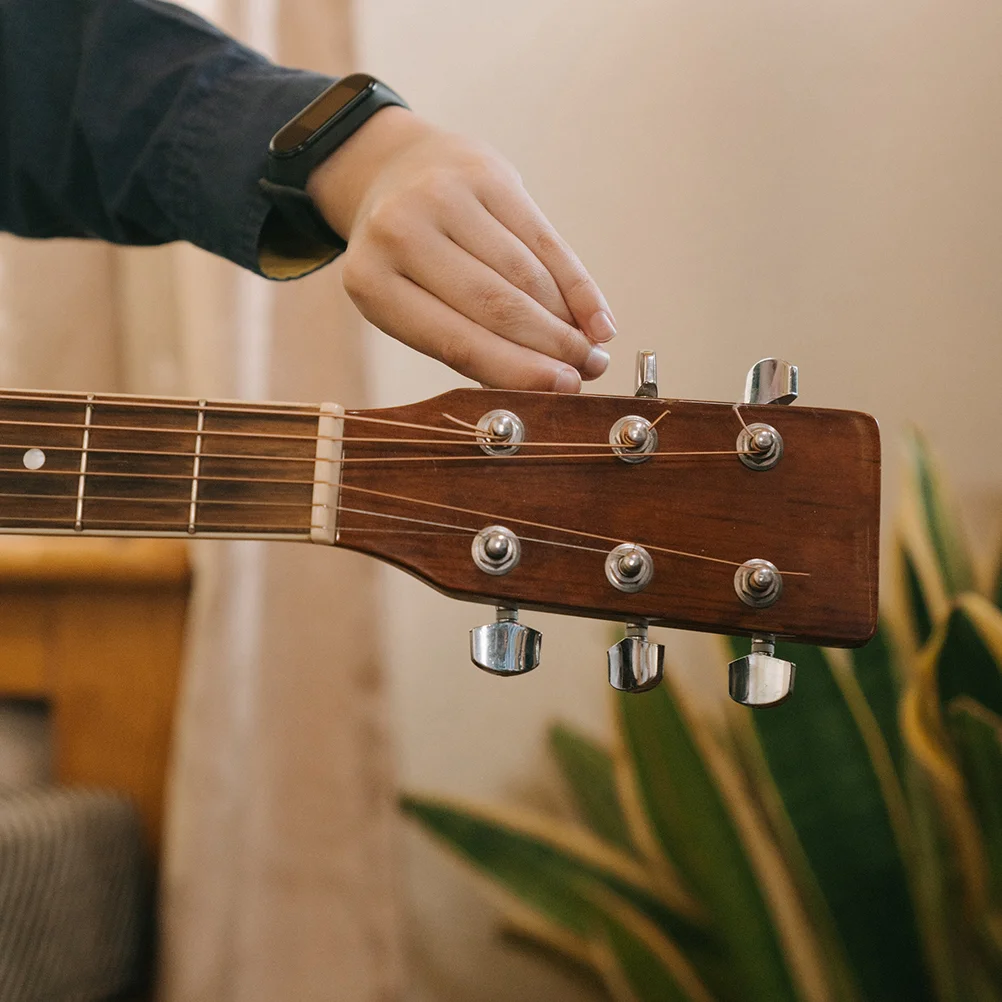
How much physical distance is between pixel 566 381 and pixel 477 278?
65 mm

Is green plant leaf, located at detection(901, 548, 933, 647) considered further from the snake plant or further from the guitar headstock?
the guitar headstock

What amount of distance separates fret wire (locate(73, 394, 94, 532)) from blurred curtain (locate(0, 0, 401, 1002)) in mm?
480

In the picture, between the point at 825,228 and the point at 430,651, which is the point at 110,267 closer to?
the point at 430,651

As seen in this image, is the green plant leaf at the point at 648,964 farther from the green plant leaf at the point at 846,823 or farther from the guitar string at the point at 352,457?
the guitar string at the point at 352,457

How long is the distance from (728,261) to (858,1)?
301mm

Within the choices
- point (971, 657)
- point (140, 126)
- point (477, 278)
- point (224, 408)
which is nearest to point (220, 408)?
point (224, 408)

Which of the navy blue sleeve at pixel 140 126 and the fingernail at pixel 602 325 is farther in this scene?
the navy blue sleeve at pixel 140 126

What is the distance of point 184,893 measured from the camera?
94 cm

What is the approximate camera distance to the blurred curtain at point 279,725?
96 cm

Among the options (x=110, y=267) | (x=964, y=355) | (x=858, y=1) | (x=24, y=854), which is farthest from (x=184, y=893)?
(x=858, y=1)

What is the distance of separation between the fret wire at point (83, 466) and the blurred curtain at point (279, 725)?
480mm

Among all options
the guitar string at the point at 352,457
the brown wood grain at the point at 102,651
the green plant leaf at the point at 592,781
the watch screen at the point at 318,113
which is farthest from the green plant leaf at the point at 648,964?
the watch screen at the point at 318,113

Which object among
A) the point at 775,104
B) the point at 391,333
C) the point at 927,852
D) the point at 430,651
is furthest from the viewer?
the point at 430,651

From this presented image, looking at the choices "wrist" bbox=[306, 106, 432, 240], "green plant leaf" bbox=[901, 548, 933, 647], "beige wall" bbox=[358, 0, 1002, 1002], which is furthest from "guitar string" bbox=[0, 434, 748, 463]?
→ "beige wall" bbox=[358, 0, 1002, 1002]
